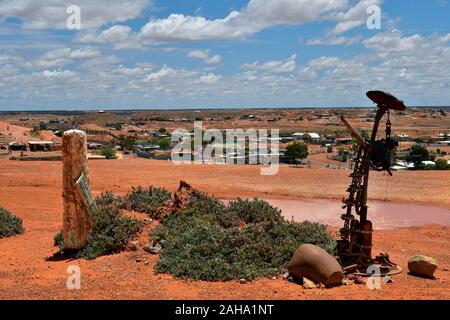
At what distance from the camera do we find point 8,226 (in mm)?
13812

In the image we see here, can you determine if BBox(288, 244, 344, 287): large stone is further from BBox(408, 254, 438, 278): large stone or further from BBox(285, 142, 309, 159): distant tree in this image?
BBox(285, 142, 309, 159): distant tree

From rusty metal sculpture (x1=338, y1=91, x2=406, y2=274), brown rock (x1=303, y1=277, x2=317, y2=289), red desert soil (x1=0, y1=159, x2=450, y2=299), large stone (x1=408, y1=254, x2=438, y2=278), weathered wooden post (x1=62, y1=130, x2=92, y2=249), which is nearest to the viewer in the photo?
red desert soil (x1=0, y1=159, x2=450, y2=299)

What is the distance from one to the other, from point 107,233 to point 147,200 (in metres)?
2.39

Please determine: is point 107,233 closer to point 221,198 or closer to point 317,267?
point 317,267

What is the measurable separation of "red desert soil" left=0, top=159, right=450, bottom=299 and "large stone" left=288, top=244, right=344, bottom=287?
0.20 meters

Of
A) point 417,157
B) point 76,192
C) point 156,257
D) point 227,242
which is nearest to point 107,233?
point 76,192

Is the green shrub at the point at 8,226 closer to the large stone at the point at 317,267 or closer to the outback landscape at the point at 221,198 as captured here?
the outback landscape at the point at 221,198

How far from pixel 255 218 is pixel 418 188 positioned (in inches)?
636

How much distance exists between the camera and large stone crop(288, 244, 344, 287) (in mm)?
9141

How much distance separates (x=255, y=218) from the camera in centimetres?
1286

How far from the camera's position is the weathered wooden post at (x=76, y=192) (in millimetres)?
11172

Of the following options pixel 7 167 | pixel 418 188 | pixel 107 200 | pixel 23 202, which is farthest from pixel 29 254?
pixel 7 167

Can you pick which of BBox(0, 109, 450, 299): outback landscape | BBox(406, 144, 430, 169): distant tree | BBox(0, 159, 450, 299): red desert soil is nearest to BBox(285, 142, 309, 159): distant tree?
BBox(406, 144, 430, 169): distant tree
